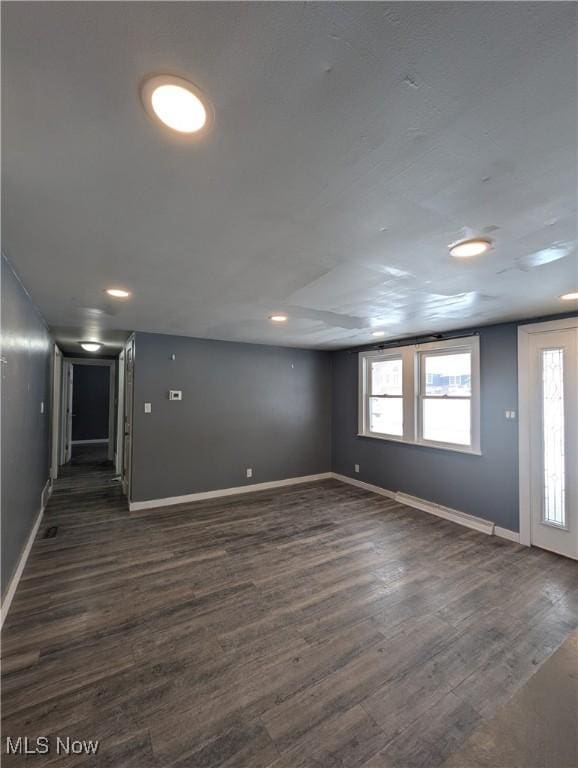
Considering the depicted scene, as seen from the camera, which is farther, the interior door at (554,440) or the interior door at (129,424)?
the interior door at (129,424)

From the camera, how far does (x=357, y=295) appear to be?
2.69 metres

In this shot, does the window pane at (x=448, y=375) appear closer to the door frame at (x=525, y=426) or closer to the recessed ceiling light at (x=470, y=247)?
the door frame at (x=525, y=426)

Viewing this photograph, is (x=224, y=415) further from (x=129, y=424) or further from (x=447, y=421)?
(x=447, y=421)

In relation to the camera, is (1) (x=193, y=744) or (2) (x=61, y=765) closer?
(2) (x=61, y=765)

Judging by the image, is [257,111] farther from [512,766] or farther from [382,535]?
[382,535]

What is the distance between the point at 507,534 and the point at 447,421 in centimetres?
143

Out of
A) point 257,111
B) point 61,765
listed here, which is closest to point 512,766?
point 61,765

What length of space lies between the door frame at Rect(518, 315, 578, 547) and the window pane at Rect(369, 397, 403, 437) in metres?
1.64

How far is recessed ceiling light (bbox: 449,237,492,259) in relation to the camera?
1.73 m

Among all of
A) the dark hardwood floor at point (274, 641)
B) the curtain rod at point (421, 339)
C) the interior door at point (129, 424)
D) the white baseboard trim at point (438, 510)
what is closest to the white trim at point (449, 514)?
the white baseboard trim at point (438, 510)

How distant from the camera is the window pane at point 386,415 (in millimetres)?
5008

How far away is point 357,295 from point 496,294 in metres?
Answer: 1.15

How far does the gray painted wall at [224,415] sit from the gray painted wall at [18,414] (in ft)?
4.20

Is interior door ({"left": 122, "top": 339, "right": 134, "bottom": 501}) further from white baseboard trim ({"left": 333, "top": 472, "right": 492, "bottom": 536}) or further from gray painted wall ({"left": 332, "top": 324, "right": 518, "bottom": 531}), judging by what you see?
gray painted wall ({"left": 332, "top": 324, "right": 518, "bottom": 531})
